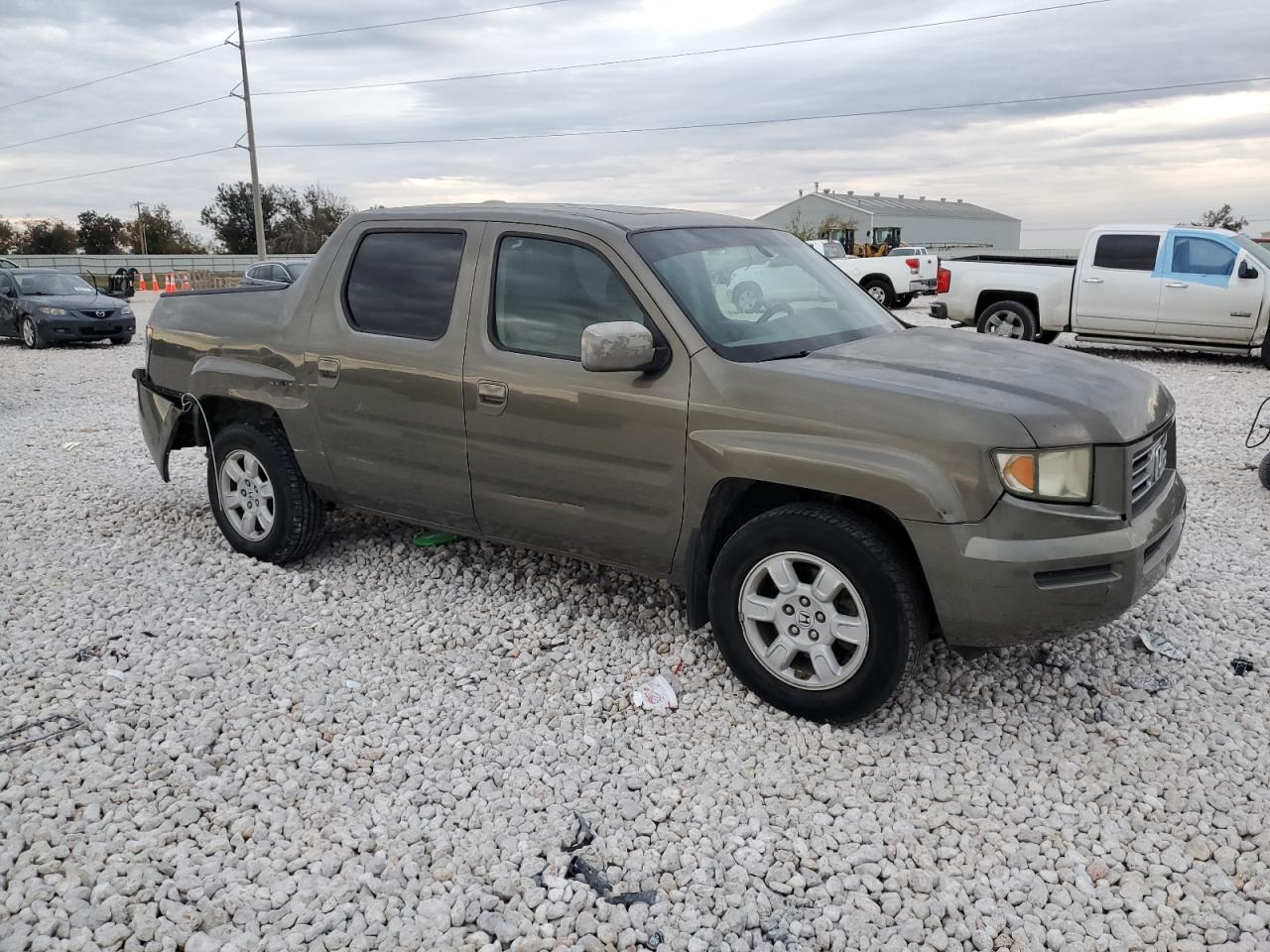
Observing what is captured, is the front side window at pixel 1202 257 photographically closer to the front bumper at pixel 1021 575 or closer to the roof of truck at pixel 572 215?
the roof of truck at pixel 572 215

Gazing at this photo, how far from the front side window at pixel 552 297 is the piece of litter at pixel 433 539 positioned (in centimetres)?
165

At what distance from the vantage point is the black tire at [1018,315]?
1476 cm

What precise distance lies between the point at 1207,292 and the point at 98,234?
8455 centimetres

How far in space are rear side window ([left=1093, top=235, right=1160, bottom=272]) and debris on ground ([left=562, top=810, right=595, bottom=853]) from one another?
538 inches

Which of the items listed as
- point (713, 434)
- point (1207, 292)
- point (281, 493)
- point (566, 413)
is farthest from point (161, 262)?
point (713, 434)

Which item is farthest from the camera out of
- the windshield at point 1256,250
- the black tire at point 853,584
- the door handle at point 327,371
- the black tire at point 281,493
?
the windshield at point 1256,250

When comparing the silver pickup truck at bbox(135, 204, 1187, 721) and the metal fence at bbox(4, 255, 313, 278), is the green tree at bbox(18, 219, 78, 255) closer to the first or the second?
the metal fence at bbox(4, 255, 313, 278)

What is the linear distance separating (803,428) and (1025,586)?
3.04 ft

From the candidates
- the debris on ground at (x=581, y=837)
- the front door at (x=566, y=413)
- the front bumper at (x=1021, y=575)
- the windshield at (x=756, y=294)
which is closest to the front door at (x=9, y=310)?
the front door at (x=566, y=413)

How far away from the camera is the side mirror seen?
3.67 metres

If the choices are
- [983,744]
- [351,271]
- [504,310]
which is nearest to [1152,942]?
[983,744]

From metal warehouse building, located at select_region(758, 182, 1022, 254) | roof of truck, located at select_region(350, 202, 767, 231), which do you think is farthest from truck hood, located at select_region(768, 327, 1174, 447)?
metal warehouse building, located at select_region(758, 182, 1022, 254)

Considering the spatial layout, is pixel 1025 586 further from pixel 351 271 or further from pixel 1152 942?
pixel 351 271

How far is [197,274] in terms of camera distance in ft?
155
